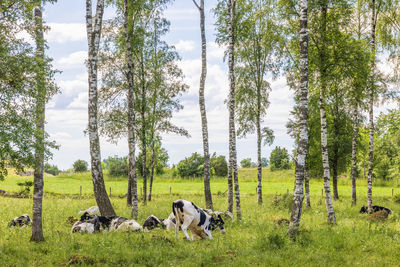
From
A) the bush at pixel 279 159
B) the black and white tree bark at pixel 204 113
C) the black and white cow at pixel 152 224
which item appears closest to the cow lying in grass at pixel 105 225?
the black and white cow at pixel 152 224

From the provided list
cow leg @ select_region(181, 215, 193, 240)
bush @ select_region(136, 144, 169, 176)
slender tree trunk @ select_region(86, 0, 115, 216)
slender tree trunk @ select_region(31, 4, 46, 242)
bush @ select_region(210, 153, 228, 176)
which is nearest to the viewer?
slender tree trunk @ select_region(31, 4, 46, 242)

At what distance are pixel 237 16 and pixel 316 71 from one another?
22.3 ft

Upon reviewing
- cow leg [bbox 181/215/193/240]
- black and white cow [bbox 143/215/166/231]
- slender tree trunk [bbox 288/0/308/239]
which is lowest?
black and white cow [bbox 143/215/166/231]

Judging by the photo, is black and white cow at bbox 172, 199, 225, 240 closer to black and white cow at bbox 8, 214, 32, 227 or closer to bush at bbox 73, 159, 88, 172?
black and white cow at bbox 8, 214, 32, 227

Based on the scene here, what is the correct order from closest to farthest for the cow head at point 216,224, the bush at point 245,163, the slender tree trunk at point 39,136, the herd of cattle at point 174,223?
1. the slender tree trunk at point 39,136
2. the herd of cattle at point 174,223
3. the cow head at point 216,224
4. the bush at point 245,163

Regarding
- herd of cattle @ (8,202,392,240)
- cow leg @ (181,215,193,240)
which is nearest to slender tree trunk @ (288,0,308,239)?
herd of cattle @ (8,202,392,240)

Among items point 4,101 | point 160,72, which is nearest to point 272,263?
point 4,101

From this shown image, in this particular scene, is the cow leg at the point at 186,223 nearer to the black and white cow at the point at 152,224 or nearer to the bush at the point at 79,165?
the black and white cow at the point at 152,224

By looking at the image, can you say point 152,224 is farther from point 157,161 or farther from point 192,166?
point 192,166

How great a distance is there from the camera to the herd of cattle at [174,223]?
13.1m

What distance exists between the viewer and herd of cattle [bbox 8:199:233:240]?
1307 centimetres

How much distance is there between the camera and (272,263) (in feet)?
33.0

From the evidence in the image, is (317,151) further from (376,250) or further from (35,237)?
(35,237)

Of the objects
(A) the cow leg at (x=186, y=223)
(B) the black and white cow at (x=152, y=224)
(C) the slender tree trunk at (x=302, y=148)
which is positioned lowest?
(B) the black and white cow at (x=152, y=224)
